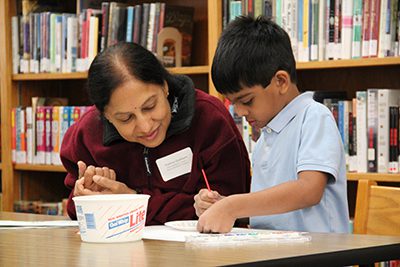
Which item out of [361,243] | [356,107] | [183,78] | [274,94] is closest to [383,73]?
[356,107]

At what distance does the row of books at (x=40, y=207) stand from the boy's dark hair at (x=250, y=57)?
2.00 m

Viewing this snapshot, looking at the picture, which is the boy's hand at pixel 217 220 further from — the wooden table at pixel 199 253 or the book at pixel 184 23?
the book at pixel 184 23

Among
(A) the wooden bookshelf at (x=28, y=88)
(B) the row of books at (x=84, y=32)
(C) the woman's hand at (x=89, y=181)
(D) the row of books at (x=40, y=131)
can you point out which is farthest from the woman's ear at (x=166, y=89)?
(D) the row of books at (x=40, y=131)

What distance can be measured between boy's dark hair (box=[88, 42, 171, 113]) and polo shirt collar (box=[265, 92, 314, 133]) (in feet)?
1.08

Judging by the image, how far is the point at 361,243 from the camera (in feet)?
4.58

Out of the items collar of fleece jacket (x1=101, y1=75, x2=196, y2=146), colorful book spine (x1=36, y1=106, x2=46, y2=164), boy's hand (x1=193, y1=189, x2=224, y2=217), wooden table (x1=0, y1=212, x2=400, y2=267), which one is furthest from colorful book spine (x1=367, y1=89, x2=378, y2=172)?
colorful book spine (x1=36, y1=106, x2=46, y2=164)

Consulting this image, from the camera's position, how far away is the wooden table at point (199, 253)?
1246mm

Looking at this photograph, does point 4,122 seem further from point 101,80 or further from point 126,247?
point 126,247

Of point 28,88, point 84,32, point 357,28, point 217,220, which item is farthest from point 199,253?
point 28,88

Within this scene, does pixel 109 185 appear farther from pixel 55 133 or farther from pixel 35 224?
pixel 55 133

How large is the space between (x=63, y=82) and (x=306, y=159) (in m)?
2.62

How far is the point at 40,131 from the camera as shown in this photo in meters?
3.86

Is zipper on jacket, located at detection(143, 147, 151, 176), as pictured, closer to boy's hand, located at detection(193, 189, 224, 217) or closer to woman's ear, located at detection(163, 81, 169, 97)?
woman's ear, located at detection(163, 81, 169, 97)

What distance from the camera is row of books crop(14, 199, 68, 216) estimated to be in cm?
382
